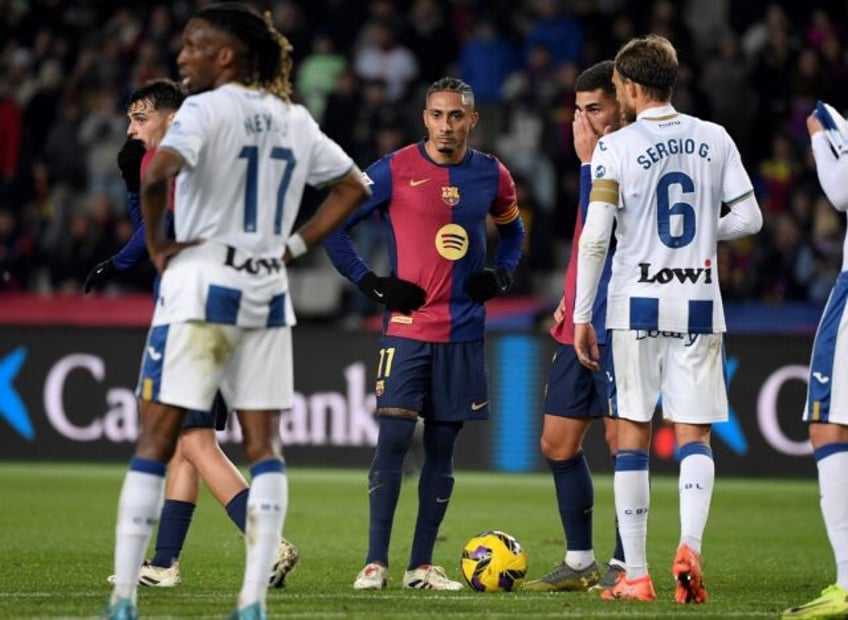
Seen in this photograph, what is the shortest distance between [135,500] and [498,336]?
34.5 ft

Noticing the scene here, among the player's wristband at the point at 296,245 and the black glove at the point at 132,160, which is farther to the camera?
the black glove at the point at 132,160

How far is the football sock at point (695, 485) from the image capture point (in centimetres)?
803

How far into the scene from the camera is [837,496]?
7.46 metres

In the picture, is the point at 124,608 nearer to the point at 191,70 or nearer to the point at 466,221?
the point at 191,70

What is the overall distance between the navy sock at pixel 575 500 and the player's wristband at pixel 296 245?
241cm

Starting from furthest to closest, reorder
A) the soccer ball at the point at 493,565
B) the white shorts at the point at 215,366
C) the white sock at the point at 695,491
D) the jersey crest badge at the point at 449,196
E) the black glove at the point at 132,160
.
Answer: the jersey crest badge at the point at 449,196
the soccer ball at the point at 493,565
the black glove at the point at 132,160
the white sock at the point at 695,491
the white shorts at the point at 215,366

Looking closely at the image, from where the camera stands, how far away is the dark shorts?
864 centimetres

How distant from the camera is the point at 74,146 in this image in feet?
70.4

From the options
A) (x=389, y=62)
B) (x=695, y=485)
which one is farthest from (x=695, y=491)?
(x=389, y=62)

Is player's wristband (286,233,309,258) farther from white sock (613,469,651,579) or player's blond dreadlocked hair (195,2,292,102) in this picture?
white sock (613,469,651,579)

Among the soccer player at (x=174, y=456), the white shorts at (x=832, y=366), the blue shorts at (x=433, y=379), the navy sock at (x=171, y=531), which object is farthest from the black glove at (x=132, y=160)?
the white shorts at (x=832, y=366)

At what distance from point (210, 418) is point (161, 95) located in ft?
5.48

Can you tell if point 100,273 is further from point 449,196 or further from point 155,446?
point 155,446

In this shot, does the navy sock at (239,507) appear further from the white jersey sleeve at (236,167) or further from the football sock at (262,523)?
the white jersey sleeve at (236,167)
